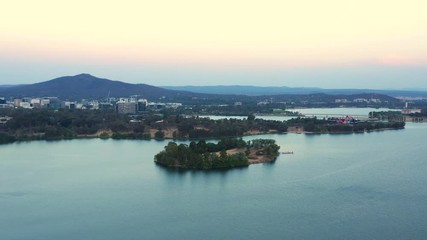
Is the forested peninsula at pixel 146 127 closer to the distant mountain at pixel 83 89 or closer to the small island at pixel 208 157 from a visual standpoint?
the small island at pixel 208 157

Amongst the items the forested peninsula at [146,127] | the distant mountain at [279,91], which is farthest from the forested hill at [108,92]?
the forested peninsula at [146,127]

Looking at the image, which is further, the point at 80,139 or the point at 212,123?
the point at 212,123

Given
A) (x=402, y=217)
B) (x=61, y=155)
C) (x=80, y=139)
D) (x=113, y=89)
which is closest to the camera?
(x=402, y=217)

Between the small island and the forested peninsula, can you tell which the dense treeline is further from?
the small island

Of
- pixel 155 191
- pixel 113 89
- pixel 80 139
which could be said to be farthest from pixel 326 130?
pixel 113 89

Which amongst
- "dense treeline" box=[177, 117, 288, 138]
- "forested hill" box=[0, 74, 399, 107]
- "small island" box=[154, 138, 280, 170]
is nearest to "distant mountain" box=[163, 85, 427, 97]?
"forested hill" box=[0, 74, 399, 107]

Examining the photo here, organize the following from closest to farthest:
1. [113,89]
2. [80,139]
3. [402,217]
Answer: [402,217]
[80,139]
[113,89]

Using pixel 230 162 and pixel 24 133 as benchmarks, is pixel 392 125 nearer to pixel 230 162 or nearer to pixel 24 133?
pixel 230 162
